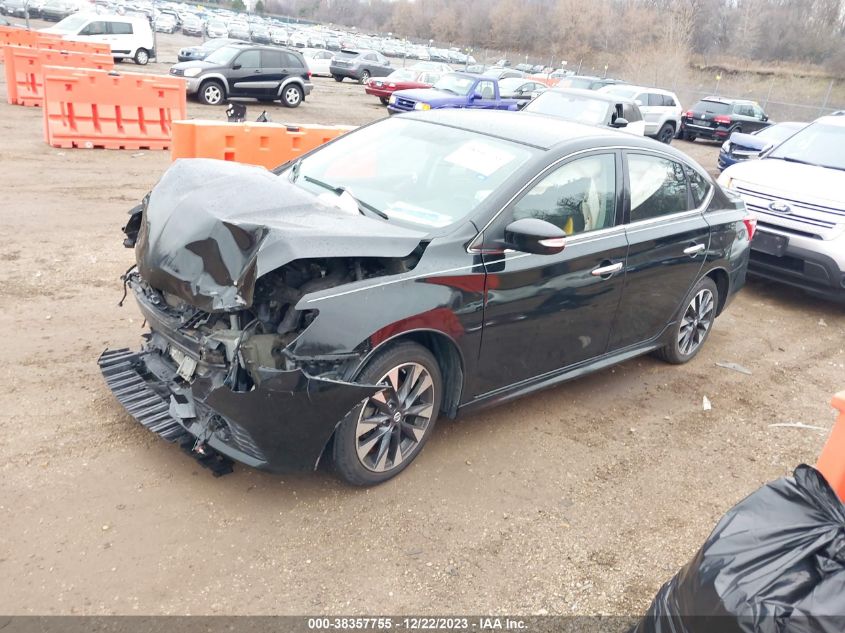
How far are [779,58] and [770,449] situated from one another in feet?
214

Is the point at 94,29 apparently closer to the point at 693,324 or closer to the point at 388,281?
the point at 693,324

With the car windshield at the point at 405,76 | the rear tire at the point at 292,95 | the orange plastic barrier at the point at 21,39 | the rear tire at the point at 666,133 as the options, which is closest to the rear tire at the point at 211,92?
the rear tire at the point at 292,95

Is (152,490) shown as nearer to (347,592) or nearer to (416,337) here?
(347,592)

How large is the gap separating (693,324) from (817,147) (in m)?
4.26

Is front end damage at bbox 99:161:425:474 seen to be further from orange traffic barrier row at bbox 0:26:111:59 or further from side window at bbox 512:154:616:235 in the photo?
orange traffic barrier row at bbox 0:26:111:59

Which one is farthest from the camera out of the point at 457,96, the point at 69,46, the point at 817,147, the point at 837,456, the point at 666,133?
the point at 666,133

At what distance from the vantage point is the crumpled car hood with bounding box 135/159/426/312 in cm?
314

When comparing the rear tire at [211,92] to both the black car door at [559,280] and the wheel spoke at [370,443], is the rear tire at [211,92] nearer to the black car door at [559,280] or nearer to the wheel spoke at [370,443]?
the black car door at [559,280]

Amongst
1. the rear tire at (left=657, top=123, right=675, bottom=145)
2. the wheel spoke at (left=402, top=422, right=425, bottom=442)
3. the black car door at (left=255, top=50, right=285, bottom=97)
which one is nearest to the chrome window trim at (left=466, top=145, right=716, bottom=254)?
the wheel spoke at (left=402, top=422, right=425, bottom=442)

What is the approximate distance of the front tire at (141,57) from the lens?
1049 inches

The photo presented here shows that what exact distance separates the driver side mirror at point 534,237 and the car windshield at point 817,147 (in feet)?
19.5

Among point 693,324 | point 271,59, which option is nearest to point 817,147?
point 693,324

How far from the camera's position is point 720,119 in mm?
24094

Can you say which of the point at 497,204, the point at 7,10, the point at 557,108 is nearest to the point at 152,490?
the point at 497,204
